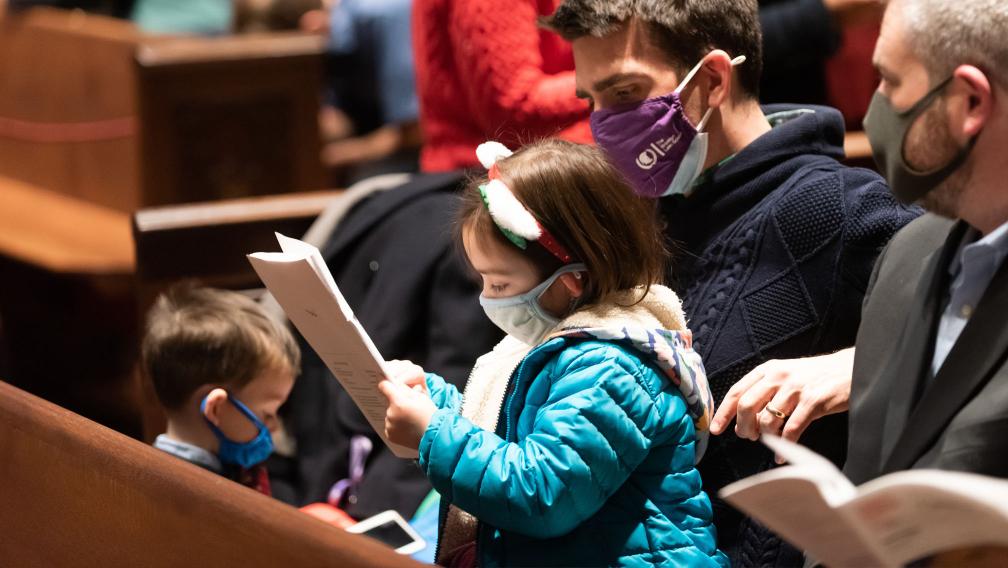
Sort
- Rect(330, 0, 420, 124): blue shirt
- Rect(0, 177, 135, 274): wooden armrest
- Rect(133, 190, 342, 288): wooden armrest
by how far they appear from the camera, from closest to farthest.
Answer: Rect(133, 190, 342, 288): wooden armrest < Rect(0, 177, 135, 274): wooden armrest < Rect(330, 0, 420, 124): blue shirt

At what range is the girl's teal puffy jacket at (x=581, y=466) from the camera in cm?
197

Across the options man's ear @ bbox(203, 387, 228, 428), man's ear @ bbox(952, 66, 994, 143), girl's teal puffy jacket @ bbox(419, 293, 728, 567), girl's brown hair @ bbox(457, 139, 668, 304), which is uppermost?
man's ear @ bbox(952, 66, 994, 143)

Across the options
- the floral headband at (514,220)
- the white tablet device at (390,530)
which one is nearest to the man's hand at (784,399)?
the floral headband at (514,220)

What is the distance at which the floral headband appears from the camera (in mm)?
2037

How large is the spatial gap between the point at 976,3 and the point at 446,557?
1113mm

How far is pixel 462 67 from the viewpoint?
11.0ft

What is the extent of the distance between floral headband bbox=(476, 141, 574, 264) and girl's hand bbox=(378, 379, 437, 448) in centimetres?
25

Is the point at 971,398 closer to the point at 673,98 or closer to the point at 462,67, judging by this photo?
the point at 673,98

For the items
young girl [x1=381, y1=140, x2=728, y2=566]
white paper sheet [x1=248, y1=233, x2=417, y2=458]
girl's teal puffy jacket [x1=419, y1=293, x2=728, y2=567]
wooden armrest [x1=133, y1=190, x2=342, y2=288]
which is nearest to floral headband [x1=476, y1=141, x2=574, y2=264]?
young girl [x1=381, y1=140, x2=728, y2=566]

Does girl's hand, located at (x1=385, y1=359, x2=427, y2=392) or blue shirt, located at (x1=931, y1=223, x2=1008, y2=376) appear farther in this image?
girl's hand, located at (x1=385, y1=359, x2=427, y2=392)

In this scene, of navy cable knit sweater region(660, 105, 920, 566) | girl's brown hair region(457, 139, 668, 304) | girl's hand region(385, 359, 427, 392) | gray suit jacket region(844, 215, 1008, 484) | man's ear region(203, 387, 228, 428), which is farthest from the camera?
man's ear region(203, 387, 228, 428)

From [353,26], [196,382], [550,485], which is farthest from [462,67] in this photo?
[353,26]

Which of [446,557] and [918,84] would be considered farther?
[446,557]

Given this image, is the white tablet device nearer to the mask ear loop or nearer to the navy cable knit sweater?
the navy cable knit sweater
